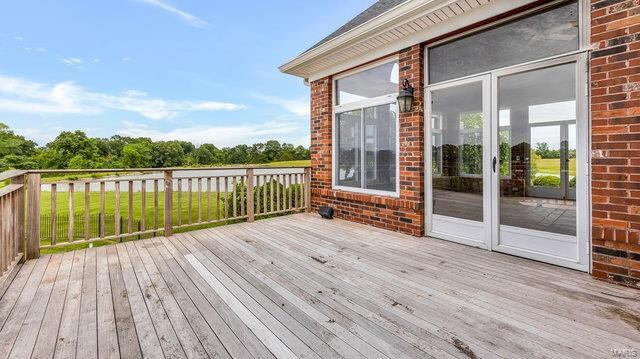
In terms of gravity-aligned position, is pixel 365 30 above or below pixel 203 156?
below

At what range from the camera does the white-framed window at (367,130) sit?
405cm

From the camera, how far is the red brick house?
217 centimetres

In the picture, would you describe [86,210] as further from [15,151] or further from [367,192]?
[15,151]

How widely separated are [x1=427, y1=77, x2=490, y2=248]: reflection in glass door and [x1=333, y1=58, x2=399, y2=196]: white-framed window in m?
0.59

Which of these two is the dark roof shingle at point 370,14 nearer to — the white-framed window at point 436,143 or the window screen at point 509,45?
the window screen at point 509,45

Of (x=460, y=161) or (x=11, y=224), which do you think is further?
(x=460, y=161)

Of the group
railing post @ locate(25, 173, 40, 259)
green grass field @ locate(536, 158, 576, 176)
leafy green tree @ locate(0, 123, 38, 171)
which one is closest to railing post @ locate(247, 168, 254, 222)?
railing post @ locate(25, 173, 40, 259)

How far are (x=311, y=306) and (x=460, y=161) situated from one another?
8.45ft

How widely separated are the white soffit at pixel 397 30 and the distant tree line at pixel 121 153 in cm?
1760

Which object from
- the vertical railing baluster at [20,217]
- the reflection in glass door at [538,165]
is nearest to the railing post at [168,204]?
the vertical railing baluster at [20,217]

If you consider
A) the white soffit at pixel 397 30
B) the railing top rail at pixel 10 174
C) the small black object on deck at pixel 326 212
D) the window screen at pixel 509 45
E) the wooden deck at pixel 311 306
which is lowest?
the wooden deck at pixel 311 306

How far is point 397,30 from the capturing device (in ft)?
11.4

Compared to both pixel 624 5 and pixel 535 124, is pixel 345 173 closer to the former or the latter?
pixel 535 124

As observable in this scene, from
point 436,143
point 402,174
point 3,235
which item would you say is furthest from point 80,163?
point 436,143
